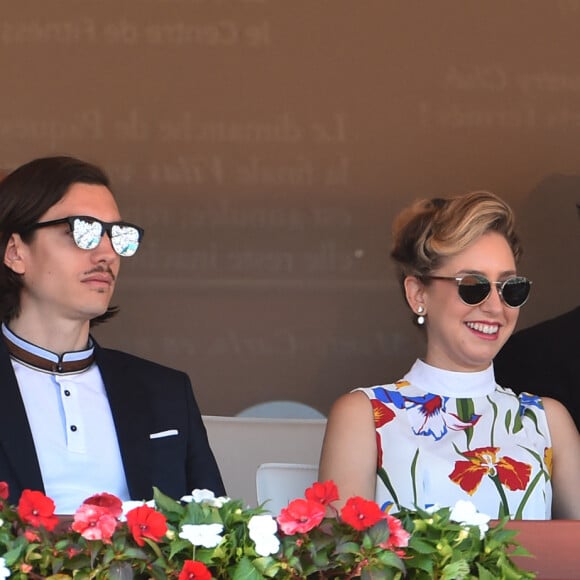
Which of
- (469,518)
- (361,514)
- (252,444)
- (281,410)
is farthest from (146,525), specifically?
(281,410)

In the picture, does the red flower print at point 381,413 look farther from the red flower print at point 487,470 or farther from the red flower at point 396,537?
the red flower at point 396,537

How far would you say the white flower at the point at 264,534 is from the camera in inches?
66.1

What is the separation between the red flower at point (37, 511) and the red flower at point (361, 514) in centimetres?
41

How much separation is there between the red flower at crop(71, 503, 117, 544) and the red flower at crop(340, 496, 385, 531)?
32cm

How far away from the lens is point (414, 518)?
1.79 m

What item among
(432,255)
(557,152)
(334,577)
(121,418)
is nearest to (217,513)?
(334,577)

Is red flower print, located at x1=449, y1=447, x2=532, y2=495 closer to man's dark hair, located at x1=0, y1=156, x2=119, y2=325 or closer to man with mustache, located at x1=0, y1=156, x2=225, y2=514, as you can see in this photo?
man with mustache, located at x1=0, y1=156, x2=225, y2=514

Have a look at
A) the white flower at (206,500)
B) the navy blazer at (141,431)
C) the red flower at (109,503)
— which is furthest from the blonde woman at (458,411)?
the red flower at (109,503)

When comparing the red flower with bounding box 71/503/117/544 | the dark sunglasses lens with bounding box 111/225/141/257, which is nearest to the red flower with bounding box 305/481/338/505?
the red flower with bounding box 71/503/117/544

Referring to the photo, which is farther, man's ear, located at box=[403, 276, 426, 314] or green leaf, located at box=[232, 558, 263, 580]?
man's ear, located at box=[403, 276, 426, 314]

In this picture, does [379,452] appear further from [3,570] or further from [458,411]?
[3,570]

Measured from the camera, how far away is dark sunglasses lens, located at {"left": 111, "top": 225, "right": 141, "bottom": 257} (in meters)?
2.89

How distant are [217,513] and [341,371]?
3.97 m

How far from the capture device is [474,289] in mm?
2959
